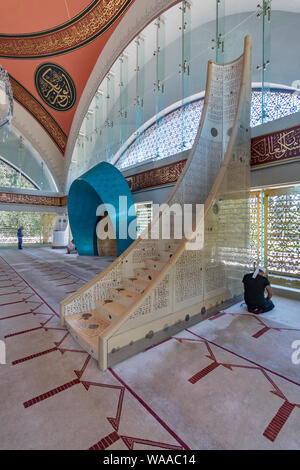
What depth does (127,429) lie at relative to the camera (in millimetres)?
1038

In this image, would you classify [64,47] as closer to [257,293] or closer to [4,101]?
[4,101]

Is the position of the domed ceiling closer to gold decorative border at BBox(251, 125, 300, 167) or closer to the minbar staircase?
the minbar staircase

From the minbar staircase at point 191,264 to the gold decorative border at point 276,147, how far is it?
0.29 m

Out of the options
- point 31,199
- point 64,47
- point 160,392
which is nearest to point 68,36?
point 64,47

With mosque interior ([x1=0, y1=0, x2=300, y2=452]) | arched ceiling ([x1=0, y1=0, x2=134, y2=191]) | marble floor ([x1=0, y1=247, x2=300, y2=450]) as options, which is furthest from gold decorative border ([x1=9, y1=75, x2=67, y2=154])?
marble floor ([x1=0, y1=247, x2=300, y2=450])

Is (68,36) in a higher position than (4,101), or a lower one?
higher

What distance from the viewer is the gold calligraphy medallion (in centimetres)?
821

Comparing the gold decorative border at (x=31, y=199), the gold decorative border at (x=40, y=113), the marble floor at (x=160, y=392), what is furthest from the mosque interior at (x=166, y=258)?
the gold decorative border at (x=31, y=199)

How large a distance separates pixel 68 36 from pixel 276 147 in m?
7.67

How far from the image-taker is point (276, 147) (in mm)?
3164

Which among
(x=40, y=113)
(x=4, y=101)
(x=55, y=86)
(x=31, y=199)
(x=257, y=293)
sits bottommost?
(x=257, y=293)

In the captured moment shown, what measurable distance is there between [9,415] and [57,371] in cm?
38
